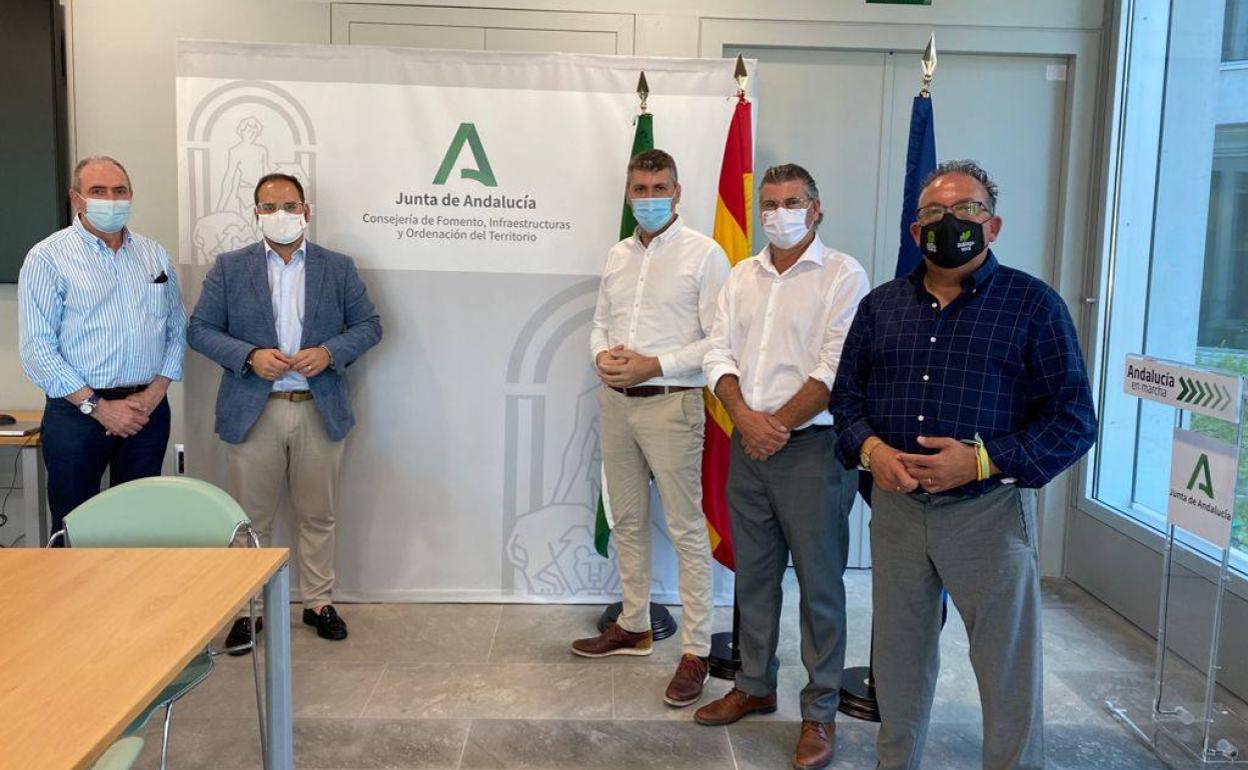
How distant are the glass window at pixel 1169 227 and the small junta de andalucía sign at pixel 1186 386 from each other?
14.1 inches

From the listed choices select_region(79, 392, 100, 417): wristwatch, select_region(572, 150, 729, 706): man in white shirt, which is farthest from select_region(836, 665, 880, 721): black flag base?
select_region(79, 392, 100, 417): wristwatch

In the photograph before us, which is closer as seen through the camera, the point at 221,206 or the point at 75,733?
the point at 75,733

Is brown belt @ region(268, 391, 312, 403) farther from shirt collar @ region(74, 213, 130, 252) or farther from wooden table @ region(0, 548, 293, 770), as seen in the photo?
wooden table @ region(0, 548, 293, 770)

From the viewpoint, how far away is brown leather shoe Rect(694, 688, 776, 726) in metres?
2.82

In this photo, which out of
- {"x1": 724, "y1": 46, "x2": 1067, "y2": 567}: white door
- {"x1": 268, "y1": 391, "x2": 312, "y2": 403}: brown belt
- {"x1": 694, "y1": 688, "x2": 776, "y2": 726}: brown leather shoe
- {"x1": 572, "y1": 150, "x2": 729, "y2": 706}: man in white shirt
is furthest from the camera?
{"x1": 724, "y1": 46, "x2": 1067, "y2": 567}: white door

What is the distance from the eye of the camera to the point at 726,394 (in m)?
2.74

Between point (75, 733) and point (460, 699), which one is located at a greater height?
point (75, 733)

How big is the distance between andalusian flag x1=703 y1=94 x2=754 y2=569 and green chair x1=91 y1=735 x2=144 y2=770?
229cm

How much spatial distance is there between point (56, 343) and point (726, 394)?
2486 millimetres

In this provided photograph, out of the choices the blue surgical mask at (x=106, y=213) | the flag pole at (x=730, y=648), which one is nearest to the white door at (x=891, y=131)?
the flag pole at (x=730, y=648)

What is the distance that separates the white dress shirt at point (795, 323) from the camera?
258cm

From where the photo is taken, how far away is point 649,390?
3.14m

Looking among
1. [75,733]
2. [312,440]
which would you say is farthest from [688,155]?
[75,733]

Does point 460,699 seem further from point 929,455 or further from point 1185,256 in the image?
point 1185,256
